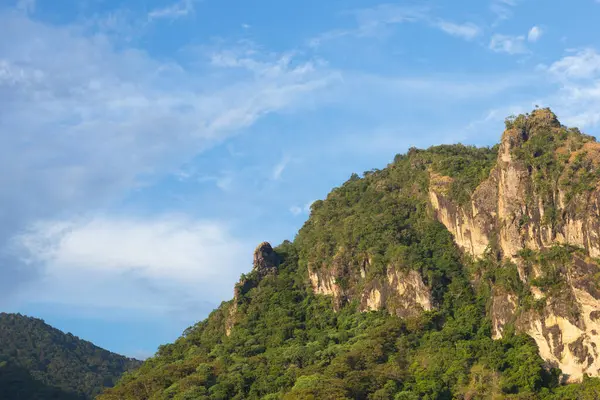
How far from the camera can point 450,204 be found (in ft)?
279

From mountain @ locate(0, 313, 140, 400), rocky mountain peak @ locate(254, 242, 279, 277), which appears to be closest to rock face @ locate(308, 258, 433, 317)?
rocky mountain peak @ locate(254, 242, 279, 277)

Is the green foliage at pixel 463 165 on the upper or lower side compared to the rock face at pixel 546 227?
upper

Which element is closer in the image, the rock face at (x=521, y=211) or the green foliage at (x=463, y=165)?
the rock face at (x=521, y=211)

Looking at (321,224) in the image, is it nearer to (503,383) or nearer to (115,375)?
(503,383)

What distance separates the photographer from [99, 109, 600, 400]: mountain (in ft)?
208

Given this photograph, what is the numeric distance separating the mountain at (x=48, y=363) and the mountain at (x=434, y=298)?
1220 inches

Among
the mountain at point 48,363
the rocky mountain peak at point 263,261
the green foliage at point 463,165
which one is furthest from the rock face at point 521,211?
the mountain at point 48,363

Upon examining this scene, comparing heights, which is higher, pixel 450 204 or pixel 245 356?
→ pixel 450 204

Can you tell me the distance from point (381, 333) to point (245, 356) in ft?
52.5

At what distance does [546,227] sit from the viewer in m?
70.1

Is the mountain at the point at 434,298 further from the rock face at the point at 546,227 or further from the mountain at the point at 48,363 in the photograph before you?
the mountain at the point at 48,363

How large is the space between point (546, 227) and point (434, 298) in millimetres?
14096

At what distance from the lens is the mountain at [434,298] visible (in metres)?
63.4

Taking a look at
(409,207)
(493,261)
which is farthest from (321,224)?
(493,261)
